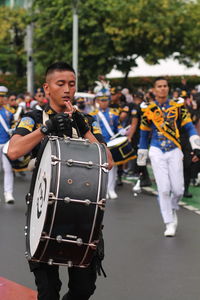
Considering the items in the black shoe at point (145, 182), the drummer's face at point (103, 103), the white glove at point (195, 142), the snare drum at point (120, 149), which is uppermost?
the drummer's face at point (103, 103)

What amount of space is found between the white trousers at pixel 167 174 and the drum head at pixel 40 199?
15.5 ft

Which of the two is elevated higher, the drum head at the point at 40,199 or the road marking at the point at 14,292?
the drum head at the point at 40,199

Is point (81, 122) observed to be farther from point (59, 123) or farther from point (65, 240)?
point (65, 240)

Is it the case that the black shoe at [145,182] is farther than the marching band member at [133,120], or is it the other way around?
the marching band member at [133,120]

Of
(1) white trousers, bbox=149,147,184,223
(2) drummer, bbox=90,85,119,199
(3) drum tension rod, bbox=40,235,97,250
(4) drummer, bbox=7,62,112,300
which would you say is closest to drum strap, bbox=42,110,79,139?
(4) drummer, bbox=7,62,112,300

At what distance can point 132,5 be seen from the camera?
35688 millimetres

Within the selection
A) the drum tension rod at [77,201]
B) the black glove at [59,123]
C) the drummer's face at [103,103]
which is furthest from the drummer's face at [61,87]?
the drummer's face at [103,103]

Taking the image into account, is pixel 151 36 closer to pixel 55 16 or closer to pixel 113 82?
pixel 55 16

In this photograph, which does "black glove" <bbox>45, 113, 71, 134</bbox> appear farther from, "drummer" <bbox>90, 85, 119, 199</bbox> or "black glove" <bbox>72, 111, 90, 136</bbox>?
"drummer" <bbox>90, 85, 119, 199</bbox>

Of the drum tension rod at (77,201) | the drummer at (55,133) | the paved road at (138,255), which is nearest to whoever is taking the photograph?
the drum tension rod at (77,201)

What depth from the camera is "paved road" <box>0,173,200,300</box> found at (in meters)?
6.68

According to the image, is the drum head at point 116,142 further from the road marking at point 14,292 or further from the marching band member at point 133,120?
the road marking at point 14,292

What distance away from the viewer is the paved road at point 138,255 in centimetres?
668

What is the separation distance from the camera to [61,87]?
494cm
